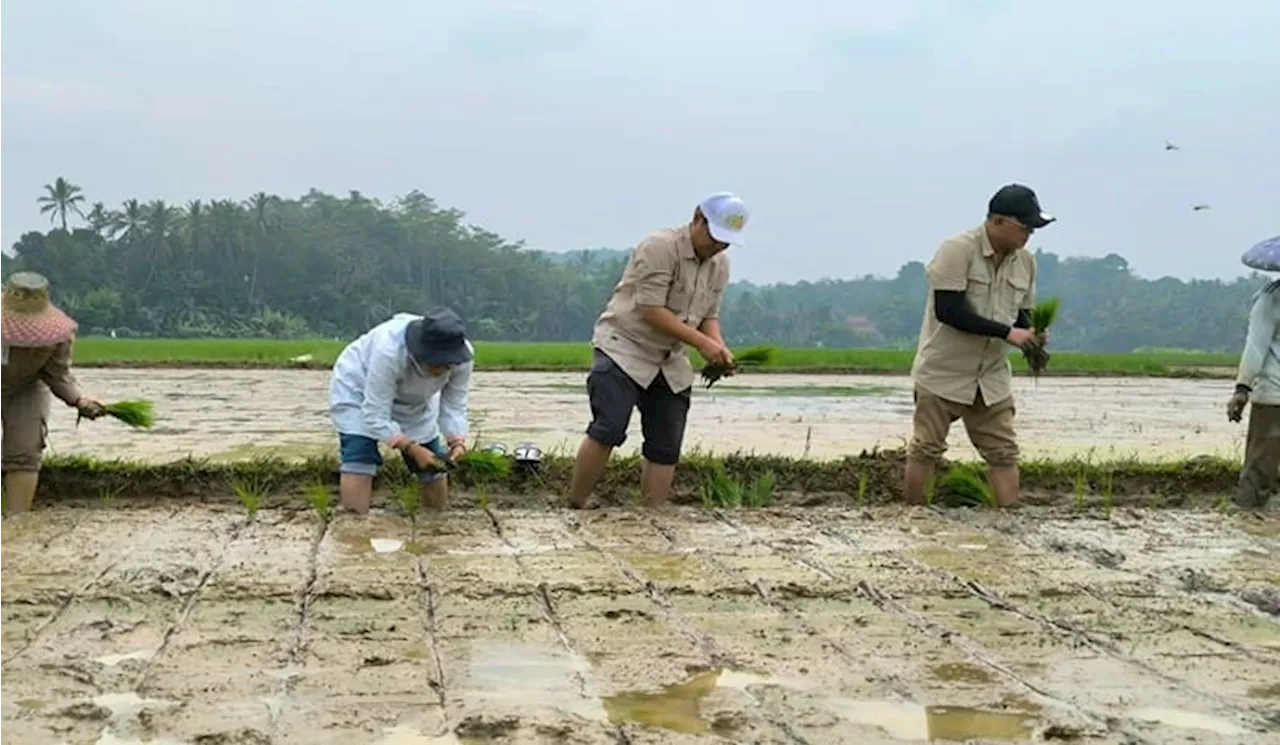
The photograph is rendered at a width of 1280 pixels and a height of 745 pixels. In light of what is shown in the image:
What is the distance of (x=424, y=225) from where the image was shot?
219 ft

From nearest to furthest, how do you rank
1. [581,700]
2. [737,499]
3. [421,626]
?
[581,700], [421,626], [737,499]

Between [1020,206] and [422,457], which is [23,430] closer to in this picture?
[422,457]

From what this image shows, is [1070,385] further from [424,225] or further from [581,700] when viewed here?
[424,225]

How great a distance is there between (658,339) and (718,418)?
227 inches

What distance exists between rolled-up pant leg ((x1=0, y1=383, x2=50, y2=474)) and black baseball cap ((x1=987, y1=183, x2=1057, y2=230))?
3.89 m

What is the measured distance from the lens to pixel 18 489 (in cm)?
577

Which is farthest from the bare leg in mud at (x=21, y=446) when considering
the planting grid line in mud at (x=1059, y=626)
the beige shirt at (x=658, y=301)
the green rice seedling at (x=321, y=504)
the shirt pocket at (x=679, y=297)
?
the planting grid line in mud at (x=1059, y=626)

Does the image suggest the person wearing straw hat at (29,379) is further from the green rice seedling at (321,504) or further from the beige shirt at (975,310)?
the beige shirt at (975,310)

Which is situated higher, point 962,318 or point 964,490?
point 962,318

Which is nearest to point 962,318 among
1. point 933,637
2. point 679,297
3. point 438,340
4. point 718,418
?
point 679,297

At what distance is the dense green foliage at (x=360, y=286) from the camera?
55250mm

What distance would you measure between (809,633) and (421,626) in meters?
0.97

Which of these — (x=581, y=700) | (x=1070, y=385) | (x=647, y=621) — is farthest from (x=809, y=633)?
(x=1070, y=385)

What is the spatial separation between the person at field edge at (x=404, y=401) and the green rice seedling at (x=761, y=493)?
1354 mm
